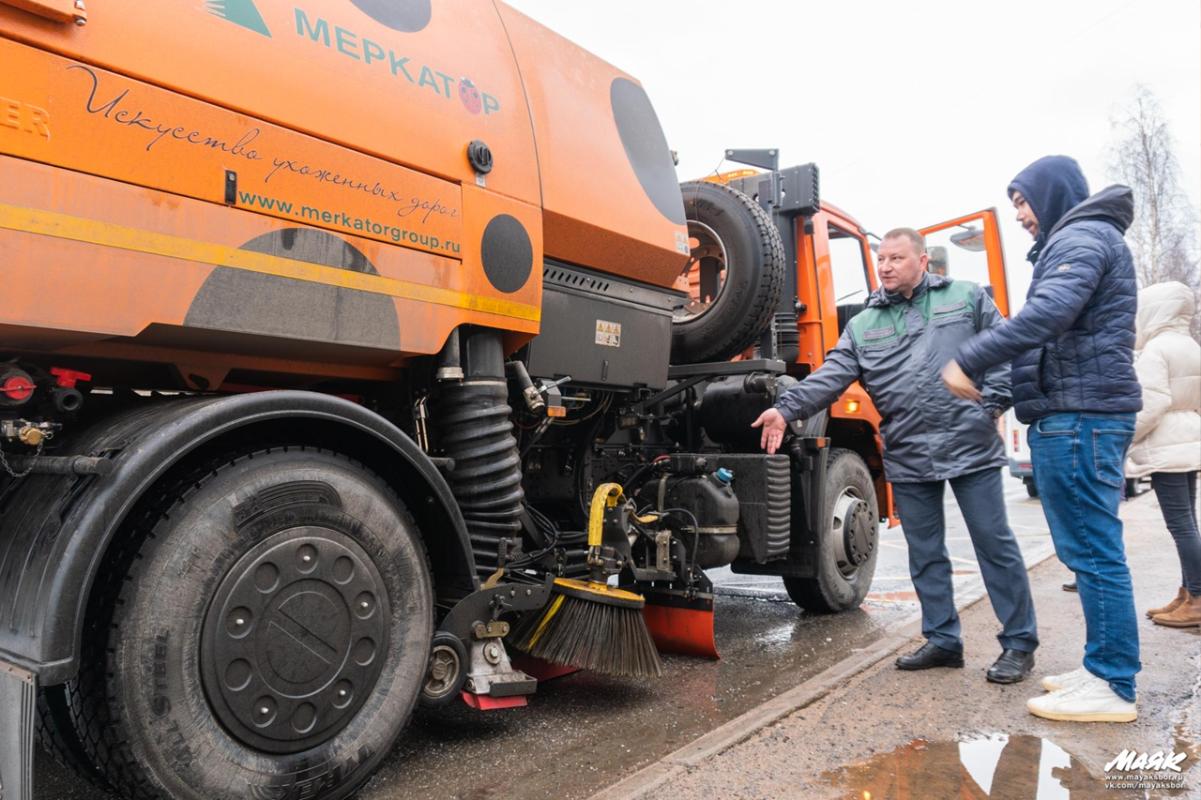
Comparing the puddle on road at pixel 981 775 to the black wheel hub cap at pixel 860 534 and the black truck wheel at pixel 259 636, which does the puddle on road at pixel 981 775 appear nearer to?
the black truck wheel at pixel 259 636

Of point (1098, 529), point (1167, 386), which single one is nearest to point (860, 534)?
point (1167, 386)

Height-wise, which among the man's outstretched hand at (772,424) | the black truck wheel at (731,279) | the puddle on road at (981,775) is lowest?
the puddle on road at (981,775)

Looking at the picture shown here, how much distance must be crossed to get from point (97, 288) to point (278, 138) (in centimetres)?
64

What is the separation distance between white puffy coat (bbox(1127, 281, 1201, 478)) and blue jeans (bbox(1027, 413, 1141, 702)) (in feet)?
5.94

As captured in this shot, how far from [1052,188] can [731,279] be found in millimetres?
1612

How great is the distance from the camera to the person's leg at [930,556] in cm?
372

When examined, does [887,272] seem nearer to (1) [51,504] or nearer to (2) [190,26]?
(2) [190,26]

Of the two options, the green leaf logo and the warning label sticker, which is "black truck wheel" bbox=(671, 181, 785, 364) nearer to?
the warning label sticker

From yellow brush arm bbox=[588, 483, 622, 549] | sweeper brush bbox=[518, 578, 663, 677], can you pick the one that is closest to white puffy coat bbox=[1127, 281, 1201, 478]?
yellow brush arm bbox=[588, 483, 622, 549]

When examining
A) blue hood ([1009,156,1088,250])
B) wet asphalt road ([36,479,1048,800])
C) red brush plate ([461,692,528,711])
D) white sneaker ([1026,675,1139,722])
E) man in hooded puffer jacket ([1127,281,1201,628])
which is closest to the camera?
wet asphalt road ([36,479,1048,800])

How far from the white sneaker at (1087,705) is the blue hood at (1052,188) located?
1.76 m

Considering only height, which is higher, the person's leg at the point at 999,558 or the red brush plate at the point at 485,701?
the person's leg at the point at 999,558

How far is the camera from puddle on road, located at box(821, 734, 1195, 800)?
2.32 m

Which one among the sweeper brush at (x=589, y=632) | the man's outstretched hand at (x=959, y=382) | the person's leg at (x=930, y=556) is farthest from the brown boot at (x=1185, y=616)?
the sweeper brush at (x=589, y=632)
